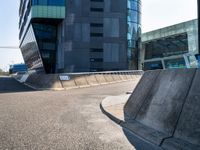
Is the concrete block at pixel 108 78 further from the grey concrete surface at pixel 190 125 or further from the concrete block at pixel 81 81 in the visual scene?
the grey concrete surface at pixel 190 125

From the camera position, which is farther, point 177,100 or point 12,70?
point 12,70

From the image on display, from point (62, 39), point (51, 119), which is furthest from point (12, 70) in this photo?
point (51, 119)

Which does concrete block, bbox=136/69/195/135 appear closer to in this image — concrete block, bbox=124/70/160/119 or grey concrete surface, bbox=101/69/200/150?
grey concrete surface, bbox=101/69/200/150

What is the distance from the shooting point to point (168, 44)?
2520 inches

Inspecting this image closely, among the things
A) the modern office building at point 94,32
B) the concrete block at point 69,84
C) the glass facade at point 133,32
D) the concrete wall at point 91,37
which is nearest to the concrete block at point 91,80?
the concrete block at point 69,84

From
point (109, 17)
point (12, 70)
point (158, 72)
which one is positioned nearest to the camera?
point (158, 72)

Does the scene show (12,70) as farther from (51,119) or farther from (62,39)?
(51,119)

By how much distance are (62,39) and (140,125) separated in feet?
149

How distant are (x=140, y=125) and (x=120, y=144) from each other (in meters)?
1.62

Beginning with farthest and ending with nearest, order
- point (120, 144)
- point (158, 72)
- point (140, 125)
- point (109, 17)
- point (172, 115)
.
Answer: point (109, 17) < point (158, 72) < point (140, 125) < point (172, 115) < point (120, 144)

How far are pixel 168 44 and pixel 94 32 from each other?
19.7 m

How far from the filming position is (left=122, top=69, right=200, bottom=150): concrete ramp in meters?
6.19

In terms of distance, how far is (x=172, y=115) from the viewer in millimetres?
6906

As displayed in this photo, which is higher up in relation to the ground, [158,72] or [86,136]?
[158,72]
